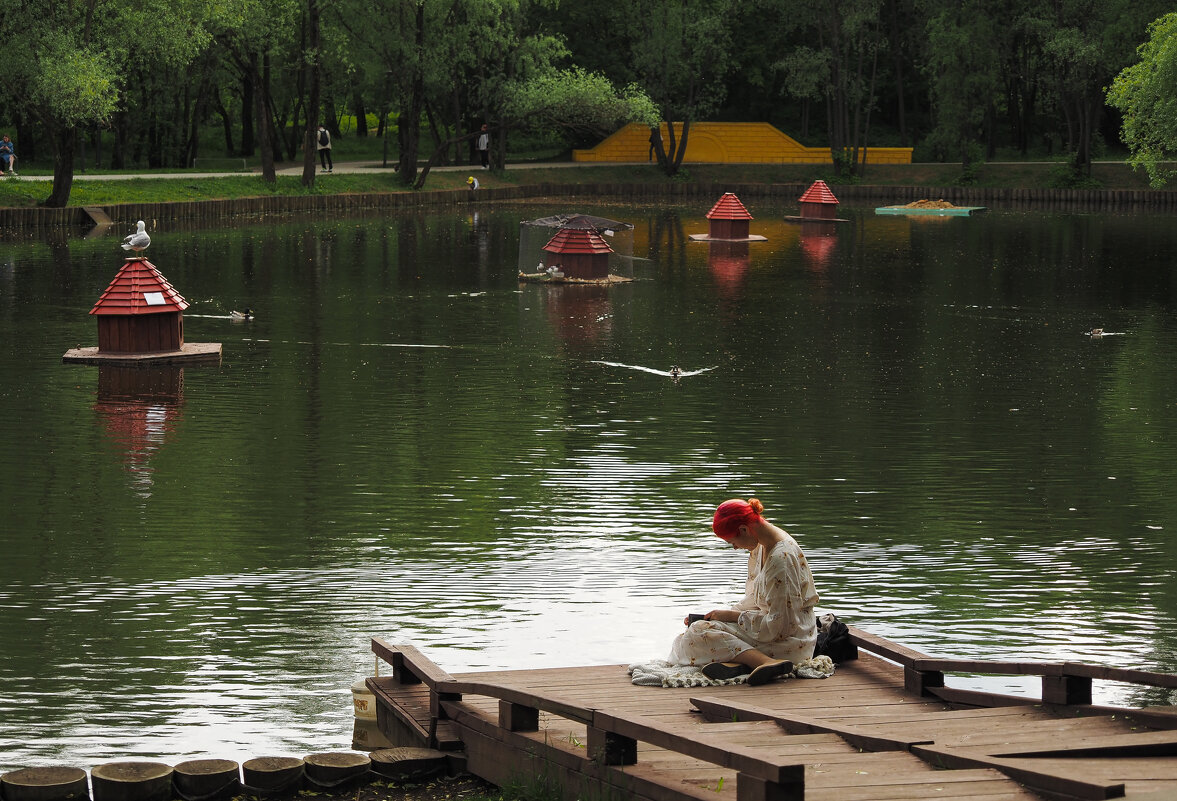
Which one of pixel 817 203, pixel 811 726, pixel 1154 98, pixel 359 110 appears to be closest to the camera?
pixel 811 726

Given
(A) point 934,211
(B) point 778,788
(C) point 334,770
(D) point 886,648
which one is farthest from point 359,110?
(B) point 778,788

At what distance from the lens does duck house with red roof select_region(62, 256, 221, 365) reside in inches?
1029

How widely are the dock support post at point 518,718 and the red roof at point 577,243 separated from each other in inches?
1273

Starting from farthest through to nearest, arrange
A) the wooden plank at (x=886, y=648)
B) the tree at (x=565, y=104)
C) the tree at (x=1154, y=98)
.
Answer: the tree at (x=565, y=104) → the tree at (x=1154, y=98) → the wooden plank at (x=886, y=648)

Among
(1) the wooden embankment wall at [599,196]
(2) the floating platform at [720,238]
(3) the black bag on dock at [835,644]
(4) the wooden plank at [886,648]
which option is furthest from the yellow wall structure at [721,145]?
(3) the black bag on dock at [835,644]

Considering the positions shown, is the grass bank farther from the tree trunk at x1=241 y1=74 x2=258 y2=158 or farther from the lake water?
the lake water

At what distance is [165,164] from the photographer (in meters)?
73.2

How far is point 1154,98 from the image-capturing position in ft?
121

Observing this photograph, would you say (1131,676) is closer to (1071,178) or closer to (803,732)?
(803,732)

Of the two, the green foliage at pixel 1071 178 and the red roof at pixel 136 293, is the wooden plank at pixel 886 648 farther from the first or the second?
the green foliage at pixel 1071 178

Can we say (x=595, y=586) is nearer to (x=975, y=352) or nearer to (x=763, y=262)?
(x=975, y=352)

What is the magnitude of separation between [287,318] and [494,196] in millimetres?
39813

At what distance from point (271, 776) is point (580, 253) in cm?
3252

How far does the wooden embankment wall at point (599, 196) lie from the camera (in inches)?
2164
